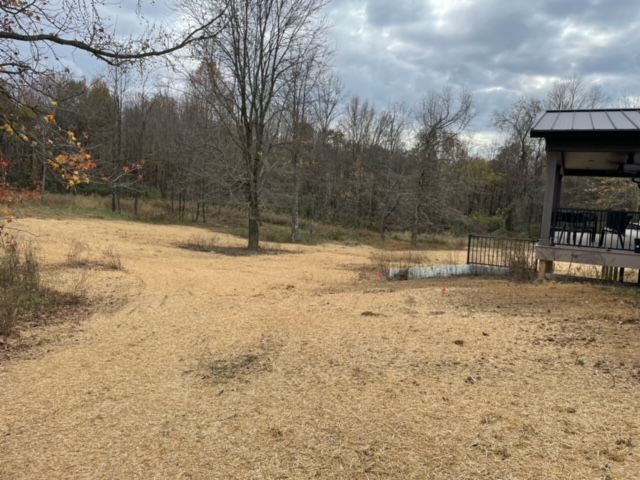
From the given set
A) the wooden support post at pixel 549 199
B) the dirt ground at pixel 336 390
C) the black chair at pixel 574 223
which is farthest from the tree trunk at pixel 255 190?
the black chair at pixel 574 223

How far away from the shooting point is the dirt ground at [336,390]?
121 inches

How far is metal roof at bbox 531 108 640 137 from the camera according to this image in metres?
9.13

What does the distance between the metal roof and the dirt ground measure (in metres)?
3.18

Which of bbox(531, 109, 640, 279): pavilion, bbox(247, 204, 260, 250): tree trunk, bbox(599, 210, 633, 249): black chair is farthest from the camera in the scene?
bbox(247, 204, 260, 250): tree trunk

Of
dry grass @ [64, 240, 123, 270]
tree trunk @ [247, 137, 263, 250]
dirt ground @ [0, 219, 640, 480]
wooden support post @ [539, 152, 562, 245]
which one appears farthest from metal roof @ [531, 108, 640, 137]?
tree trunk @ [247, 137, 263, 250]

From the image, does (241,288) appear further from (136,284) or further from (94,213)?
(94,213)

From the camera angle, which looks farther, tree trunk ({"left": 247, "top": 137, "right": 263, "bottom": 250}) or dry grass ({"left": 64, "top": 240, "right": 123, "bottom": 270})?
tree trunk ({"left": 247, "top": 137, "right": 263, "bottom": 250})

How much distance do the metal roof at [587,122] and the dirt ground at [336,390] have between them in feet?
10.4

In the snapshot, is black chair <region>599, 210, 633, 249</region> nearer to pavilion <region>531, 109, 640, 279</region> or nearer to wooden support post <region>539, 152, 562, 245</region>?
pavilion <region>531, 109, 640, 279</region>

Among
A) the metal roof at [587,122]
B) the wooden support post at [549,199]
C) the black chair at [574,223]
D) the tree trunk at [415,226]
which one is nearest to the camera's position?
the metal roof at [587,122]

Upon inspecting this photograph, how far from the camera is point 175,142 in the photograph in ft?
113

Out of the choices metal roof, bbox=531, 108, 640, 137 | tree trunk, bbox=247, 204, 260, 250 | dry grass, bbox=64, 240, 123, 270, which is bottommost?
dry grass, bbox=64, 240, 123, 270

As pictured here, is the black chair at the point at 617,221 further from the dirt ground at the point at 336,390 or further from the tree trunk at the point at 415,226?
the tree trunk at the point at 415,226

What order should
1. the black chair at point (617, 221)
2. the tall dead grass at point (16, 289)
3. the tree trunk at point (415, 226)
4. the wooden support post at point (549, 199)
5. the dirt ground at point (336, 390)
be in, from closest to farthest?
the dirt ground at point (336, 390) → the tall dead grass at point (16, 289) → the black chair at point (617, 221) → the wooden support post at point (549, 199) → the tree trunk at point (415, 226)
